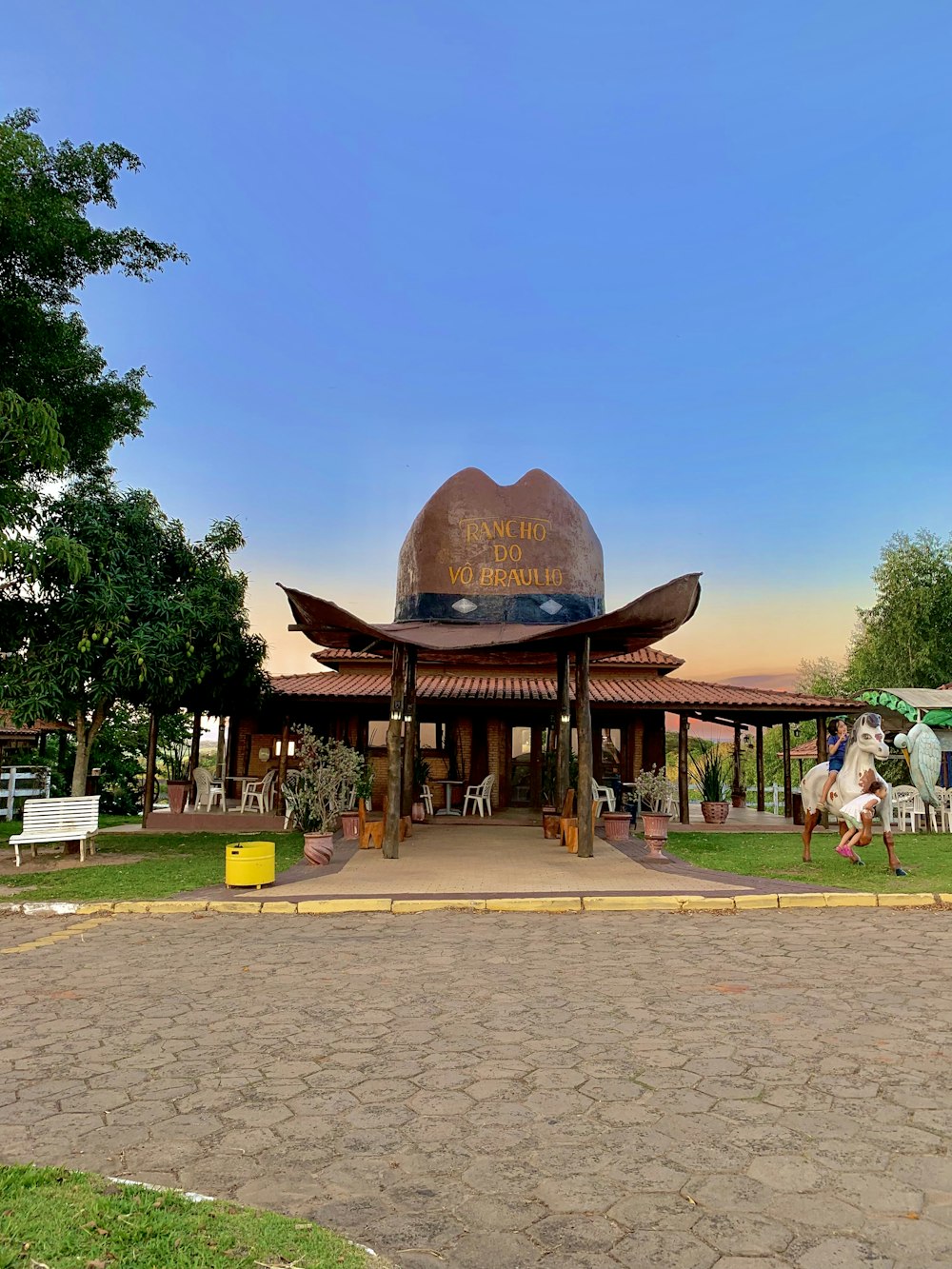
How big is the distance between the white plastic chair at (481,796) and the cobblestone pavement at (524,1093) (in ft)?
40.5

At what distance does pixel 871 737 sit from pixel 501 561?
20.2 ft

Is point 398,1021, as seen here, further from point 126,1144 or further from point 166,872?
point 166,872

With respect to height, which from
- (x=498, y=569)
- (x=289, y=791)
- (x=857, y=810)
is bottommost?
(x=289, y=791)

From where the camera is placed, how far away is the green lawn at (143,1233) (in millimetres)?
2246

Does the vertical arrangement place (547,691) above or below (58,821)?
above

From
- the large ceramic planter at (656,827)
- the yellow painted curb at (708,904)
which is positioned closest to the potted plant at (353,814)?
the large ceramic planter at (656,827)

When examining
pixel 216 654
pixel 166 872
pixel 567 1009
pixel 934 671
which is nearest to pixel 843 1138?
pixel 567 1009

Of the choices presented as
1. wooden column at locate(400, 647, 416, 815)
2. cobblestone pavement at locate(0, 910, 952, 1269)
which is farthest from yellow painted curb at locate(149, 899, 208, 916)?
wooden column at locate(400, 647, 416, 815)

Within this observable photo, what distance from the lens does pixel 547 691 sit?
19.8 m

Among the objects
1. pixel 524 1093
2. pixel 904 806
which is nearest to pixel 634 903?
pixel 524 1093

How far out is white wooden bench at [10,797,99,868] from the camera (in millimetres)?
12300

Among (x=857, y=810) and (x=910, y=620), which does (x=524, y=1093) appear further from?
(x=910, y=620)

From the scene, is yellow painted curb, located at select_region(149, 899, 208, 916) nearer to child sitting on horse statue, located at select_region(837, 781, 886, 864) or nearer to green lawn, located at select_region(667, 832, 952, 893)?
green lawn, located at select_region(667, 832, 952, 893)

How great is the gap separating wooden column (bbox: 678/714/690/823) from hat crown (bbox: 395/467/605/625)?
20.8ft
